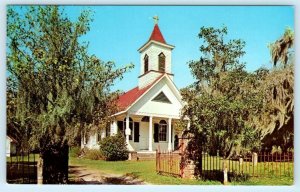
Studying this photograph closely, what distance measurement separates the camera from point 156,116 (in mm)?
6867

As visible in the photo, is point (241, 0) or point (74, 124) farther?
point (74, 124)

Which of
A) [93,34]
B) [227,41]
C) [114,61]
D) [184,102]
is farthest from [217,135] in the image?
[93,34]

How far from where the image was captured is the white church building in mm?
6762

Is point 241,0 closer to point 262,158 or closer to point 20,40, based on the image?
point 262,158

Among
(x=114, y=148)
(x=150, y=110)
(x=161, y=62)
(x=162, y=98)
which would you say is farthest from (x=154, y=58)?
(x=114, y=148)

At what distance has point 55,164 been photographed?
685 cm

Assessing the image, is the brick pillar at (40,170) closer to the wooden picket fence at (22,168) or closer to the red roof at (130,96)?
the wooden picket fence at (22,168)

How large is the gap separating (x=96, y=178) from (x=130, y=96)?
117 cm

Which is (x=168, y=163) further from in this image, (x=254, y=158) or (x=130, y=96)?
(x=254, y=158)

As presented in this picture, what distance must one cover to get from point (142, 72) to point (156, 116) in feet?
2.02

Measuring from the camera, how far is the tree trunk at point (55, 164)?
679 centimetres

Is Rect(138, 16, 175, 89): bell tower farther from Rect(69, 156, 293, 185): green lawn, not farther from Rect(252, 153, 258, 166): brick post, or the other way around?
Rect(252, 153, 258, 166): brick post

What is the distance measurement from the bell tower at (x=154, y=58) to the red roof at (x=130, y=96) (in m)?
0.05

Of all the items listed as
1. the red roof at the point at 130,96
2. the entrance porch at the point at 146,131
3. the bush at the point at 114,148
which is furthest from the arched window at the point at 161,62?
the bush at the point at 114,148
